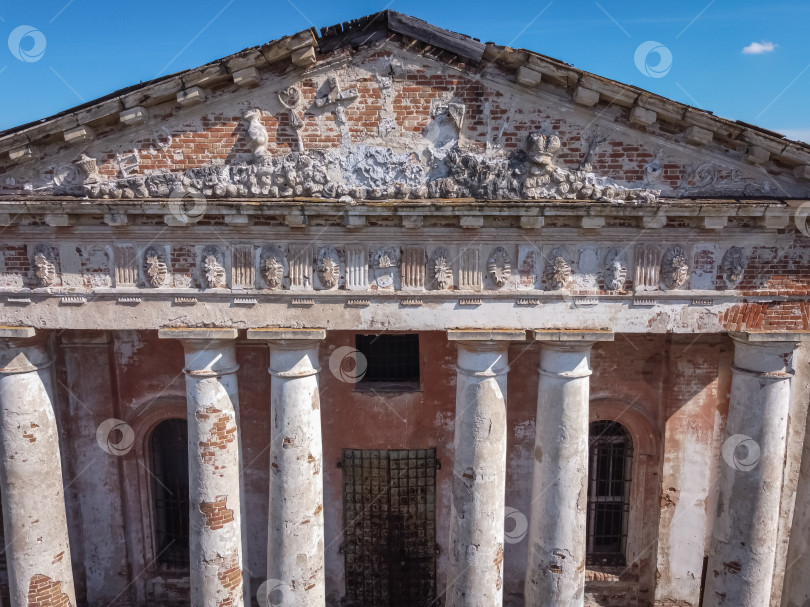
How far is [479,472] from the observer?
7945 mm

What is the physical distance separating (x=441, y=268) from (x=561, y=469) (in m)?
3.23

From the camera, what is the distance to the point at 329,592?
10.5 metres

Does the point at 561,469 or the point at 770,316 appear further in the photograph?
the point at 561,469

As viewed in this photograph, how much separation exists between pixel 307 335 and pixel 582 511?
14.9ft

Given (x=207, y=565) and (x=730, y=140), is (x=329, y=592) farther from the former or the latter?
(x=730, y=140)

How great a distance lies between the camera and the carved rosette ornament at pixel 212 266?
762 centimetres

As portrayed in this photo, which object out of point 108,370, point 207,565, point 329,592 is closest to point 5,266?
point 108,370

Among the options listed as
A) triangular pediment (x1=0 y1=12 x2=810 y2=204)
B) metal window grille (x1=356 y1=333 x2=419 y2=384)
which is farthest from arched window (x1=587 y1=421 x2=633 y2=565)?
triangular pediment (x1=0 y1=12 x2=810 y2=204)

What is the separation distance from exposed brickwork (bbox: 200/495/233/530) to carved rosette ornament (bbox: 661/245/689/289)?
6.76 m

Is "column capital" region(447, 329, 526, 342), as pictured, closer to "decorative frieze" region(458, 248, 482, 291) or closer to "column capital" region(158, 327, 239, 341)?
"decorative frieze" region(458, 248, 482, 291)

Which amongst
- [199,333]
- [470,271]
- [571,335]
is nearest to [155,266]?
[199,333]

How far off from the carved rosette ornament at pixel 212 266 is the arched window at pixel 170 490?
3.68 metres

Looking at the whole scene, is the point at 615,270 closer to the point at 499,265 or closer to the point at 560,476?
the point at 499,265

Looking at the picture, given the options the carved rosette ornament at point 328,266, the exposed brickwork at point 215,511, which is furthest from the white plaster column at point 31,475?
the carved rosette ornament at point 328,266
